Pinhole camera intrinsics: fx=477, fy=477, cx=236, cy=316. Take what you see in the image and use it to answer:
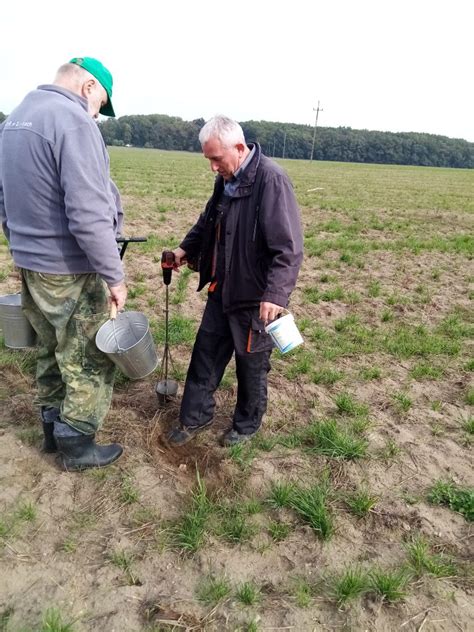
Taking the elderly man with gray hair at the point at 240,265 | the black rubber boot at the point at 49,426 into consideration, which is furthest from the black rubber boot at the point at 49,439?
the elderly man with gray hair at the point at 240,265

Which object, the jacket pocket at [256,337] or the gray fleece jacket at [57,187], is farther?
the jacket pocket at [256,337]

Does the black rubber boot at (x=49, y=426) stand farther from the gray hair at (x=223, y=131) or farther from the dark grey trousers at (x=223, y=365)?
the gray hair at (x=223, y=131)

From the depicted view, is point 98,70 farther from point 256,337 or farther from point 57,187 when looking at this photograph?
point 256,337

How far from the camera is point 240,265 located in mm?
3104

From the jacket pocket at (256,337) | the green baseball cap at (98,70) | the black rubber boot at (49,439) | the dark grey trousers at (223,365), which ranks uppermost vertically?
the green baseball cap at (98,70)

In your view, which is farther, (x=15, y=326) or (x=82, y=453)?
(x=15, y=326)

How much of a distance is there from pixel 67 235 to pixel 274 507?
2.03 m

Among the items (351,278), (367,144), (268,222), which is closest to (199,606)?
(268,222)

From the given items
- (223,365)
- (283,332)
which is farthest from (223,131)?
(223,365)

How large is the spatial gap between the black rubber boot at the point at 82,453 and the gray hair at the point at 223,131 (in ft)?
6.66

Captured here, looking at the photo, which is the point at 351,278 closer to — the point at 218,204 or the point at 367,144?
the point at 218,204

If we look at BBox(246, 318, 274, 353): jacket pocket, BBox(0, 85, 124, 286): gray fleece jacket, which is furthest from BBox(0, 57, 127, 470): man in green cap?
BBox(246, 318, 274, 353): jacket pocket

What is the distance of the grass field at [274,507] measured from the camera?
2301 millimetres

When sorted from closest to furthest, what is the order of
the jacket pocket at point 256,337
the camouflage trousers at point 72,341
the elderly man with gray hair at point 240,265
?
1. the camouflage trousers at point 72,341
2. the elderly man with gray hair at point 240,265
3. the jacket pocket at point 256,337
